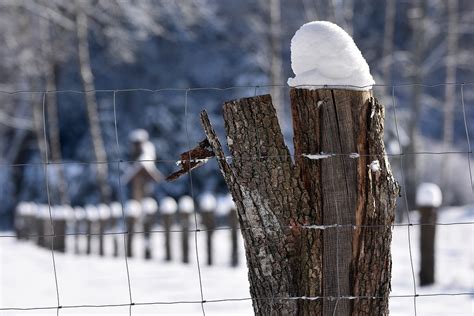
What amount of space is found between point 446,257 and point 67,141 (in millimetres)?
18365

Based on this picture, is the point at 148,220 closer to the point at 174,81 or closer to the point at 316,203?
the point at 316,203

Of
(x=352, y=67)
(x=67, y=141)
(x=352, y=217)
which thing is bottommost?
(x=352, y=217)

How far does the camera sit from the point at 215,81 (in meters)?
28.9

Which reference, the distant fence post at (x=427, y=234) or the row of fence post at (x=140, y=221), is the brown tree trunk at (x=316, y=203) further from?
the row of fence post at (x=140, y=221)

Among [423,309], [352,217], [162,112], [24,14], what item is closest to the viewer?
[352,217]

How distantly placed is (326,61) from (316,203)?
595 millimetres

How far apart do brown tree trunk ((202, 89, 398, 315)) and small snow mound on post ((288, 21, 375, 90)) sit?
4cm

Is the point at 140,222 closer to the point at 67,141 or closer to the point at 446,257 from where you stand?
the point at 446,257

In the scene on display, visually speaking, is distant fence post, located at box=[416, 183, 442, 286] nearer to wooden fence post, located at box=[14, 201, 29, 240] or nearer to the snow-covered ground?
the snow-covered ground

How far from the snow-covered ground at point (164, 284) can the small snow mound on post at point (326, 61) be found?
8.44ft

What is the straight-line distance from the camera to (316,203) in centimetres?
398

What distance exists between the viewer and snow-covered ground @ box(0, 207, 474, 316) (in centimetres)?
739

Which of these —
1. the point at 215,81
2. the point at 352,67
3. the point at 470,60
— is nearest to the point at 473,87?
the point at 470,60

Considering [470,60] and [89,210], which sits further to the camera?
[470,60]
